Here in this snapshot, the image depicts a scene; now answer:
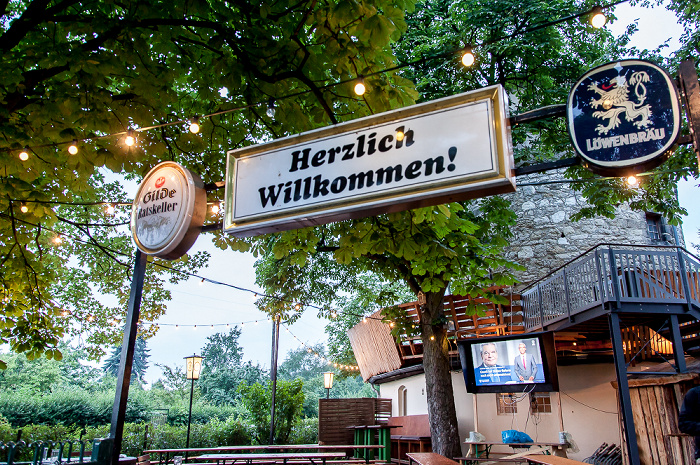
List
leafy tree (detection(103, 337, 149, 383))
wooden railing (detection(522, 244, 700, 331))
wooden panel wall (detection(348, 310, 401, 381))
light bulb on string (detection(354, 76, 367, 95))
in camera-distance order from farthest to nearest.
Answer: leafy tree (detection(103, 337, 149, 383)) < wooden panel wall (detection(348, 310, 401, 381)) < wooden railing (detection(522, 244, 700, 331)) < light bulb on string (detection(354, 76, 367, 95))

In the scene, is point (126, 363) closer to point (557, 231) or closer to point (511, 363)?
point (511, 363)

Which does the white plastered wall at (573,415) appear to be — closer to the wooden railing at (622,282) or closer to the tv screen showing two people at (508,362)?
the tv screen showing two people at (508,362)

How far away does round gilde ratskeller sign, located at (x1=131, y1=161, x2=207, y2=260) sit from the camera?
331 cm

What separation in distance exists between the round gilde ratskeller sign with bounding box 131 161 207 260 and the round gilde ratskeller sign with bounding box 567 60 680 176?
2466mm

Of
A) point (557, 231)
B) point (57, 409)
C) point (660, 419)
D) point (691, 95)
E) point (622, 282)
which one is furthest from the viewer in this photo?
point (57, 409)

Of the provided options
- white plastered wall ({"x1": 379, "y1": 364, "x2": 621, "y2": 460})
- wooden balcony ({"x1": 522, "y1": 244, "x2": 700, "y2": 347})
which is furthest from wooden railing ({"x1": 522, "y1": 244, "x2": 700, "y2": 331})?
white plastered wall ({"x1": 379, "y1": 364, "x2": 621, "y2": 460})

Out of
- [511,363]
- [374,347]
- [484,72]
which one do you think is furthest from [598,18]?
[374,347]

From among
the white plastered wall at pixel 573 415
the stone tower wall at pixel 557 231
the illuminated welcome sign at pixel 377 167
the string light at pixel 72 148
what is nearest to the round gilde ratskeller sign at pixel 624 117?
the illuminated welcome sign at pixel 377 167

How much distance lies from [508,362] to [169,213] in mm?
10341

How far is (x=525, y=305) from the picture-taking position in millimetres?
13633

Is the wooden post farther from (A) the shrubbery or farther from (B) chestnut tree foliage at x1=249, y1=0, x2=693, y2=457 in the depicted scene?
(A) the shrubbery

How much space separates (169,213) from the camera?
3.41m

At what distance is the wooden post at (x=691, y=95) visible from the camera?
262 centimetres

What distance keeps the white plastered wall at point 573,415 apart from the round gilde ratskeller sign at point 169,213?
40.5 ft
